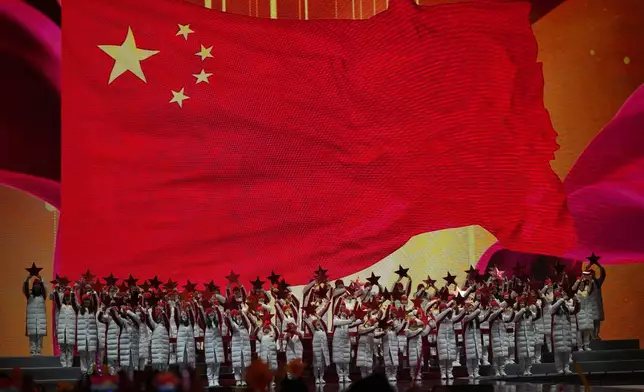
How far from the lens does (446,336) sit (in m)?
13.6

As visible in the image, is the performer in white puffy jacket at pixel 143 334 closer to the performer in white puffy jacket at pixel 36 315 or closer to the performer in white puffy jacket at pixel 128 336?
the performer in white puffy jacket at pixel 128 336

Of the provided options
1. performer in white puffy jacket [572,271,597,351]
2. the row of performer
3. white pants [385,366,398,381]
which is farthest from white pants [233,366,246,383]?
performer in white puffy jacket [572,271,597,351]

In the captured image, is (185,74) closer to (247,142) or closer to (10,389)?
(247,142)

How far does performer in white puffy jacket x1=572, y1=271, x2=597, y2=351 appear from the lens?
47.8ft

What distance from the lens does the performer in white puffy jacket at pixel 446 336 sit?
13.6m

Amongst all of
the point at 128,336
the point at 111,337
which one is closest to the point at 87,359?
the point at 111,337

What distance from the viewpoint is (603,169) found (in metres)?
17.6

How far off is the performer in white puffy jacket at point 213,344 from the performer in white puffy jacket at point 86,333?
59.2 inches

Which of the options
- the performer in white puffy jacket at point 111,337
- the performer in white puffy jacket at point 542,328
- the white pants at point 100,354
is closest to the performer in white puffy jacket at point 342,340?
the performer in white puffy jacket at point 111,337

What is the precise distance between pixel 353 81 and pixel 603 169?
4.76 metres

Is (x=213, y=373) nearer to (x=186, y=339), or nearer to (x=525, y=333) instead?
(x=186, y=339)

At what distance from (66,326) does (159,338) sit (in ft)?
4.18

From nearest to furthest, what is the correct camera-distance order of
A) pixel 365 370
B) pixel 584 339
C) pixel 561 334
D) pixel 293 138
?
A: 1. pixel 365 370
2. pixel 561 334
3. pixel 584 339
4. pixel 293 138

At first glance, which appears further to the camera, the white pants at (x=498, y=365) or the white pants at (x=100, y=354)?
the white pants at (x=498, y=365)
